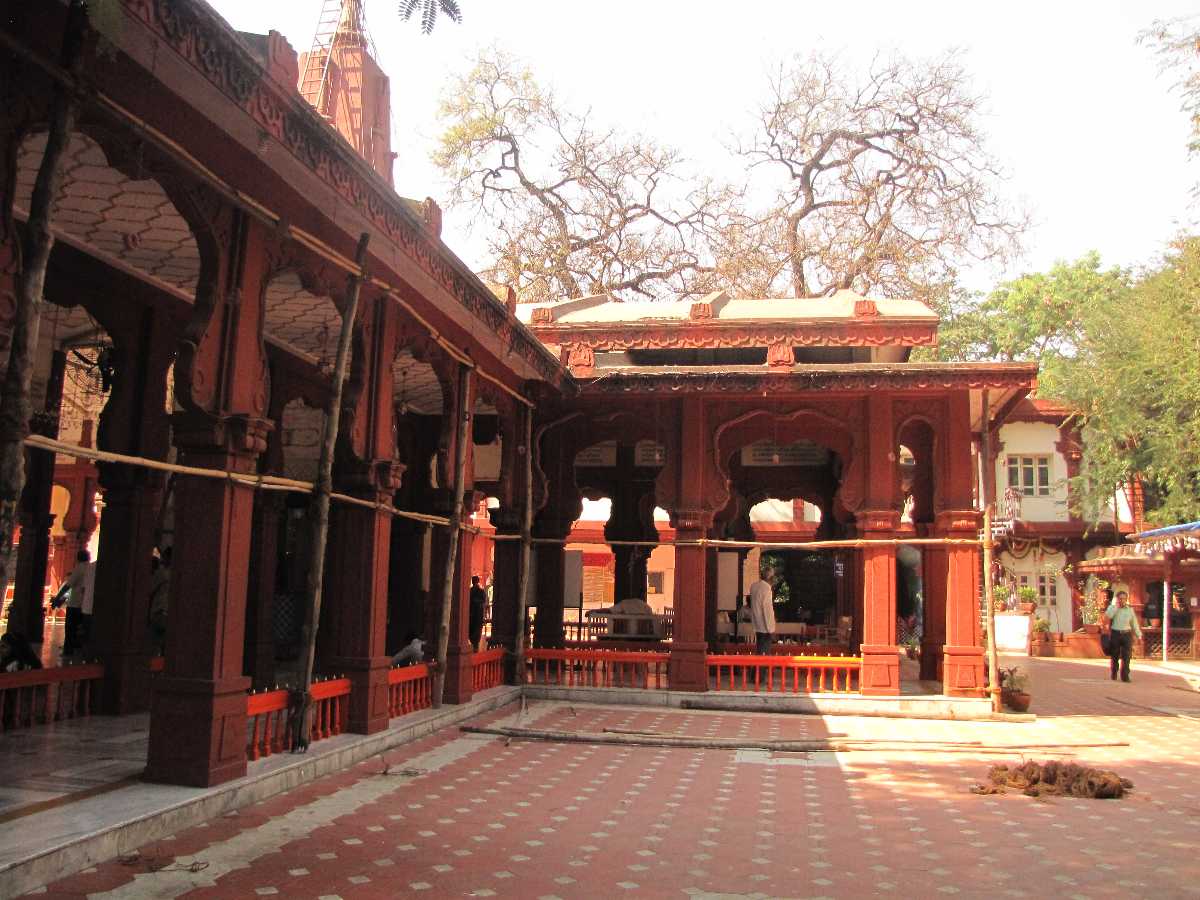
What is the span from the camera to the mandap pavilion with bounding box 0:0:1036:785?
5.82 metres

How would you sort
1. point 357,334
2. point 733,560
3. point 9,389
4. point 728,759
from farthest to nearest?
1. point 733,560
2. point 728,759
3. point 357,334
4. point 9,389

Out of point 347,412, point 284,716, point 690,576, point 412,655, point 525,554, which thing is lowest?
point 284,716

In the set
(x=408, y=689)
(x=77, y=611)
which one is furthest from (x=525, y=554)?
(x=77, y=611)

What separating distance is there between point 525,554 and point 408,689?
10.7 feet

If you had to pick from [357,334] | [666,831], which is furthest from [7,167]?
[666,831]

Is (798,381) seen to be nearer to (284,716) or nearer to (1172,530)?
(284,716)

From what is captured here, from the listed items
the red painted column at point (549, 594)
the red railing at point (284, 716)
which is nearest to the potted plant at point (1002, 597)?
the red painted column at point (549, 594)

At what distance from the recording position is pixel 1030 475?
103ft

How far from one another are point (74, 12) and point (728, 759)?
759cm

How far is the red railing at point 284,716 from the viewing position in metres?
7.23

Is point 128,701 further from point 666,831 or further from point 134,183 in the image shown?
point 666,831

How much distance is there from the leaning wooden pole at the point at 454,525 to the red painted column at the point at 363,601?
1497 mm

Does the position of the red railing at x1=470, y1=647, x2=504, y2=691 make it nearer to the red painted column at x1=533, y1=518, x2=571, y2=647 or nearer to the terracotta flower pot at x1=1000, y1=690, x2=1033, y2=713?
the red painted column at x1=533, y1=518, x2=571, y2=647

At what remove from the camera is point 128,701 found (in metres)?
9.16
